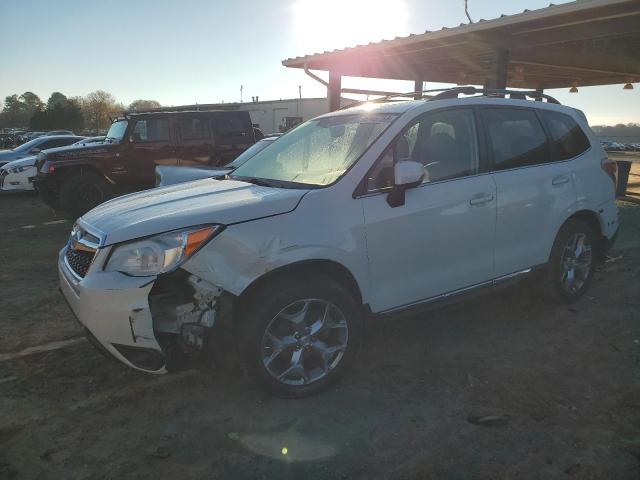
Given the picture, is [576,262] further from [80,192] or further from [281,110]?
[281,110]

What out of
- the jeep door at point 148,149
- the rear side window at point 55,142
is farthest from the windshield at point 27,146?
the jeep door at point 148,149

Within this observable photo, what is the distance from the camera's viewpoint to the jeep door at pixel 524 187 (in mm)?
3773

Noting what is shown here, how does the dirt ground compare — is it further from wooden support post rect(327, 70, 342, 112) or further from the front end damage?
wooden support post rect(327, 70, 342, 112)

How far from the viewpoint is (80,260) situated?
3.03 metres

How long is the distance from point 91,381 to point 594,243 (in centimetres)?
440

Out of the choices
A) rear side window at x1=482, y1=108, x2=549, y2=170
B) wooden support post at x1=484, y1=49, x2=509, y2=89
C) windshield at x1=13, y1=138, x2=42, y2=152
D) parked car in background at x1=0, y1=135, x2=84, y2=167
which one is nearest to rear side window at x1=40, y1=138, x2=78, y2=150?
parked car in background at x1=0, y1=135, x2=84, y2=167

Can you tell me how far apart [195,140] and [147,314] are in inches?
315

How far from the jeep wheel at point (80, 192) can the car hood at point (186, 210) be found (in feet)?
21.6

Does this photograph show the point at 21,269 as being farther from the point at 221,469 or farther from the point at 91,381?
the point at 221,469

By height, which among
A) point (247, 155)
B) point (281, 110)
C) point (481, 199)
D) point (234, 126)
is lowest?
point (481, 199)

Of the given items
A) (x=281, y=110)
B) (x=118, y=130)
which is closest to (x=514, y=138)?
(x=118, y=130)

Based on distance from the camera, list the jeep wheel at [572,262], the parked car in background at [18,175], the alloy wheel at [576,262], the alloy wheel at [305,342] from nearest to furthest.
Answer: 1. the alloy wheel at [305,342]
2. the jeep wheel at [572,262]
3. the alloy wheel at [576,262]
4. the parked car in background at [18,175]

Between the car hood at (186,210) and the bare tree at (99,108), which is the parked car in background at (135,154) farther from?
the bare tree at (99,108)

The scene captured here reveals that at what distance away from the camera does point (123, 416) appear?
285 centimetres
